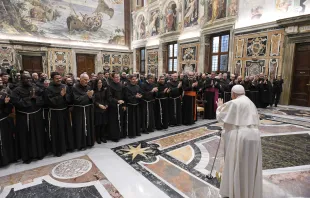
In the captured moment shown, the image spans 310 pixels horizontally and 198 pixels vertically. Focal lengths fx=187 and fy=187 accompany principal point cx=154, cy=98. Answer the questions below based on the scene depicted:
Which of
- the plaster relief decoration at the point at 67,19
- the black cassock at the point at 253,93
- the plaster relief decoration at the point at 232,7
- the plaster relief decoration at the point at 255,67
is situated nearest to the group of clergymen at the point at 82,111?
the black cassock at the point at 253,93

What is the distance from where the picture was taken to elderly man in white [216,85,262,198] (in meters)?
2.21

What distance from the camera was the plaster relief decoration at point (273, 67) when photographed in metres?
9.14

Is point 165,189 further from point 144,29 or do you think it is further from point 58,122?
point 144,29

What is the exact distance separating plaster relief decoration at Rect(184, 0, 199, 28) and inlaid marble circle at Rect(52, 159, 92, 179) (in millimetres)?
11585

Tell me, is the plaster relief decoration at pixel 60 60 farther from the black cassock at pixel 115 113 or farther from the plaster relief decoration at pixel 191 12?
the black cassock at pixel 115 113

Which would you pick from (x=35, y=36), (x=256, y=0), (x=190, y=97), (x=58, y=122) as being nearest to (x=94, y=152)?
(x=58, y=122)

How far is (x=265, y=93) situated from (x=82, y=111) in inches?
328

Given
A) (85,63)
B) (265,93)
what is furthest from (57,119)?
(85,63)

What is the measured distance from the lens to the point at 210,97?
7.40 m

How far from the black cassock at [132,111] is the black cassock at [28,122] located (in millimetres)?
2082

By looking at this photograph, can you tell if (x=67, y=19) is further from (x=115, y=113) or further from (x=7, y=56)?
(x=115, y=113)

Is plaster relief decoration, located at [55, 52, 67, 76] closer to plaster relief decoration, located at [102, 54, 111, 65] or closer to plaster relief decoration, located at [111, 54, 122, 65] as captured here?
plaster relief decoration, located at [102, 54, 111, 65]

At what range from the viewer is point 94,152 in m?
4.31

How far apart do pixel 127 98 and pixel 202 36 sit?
349 inches
